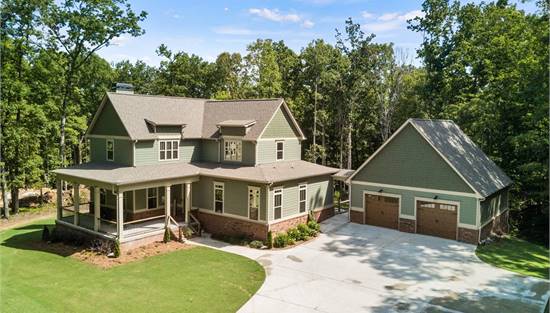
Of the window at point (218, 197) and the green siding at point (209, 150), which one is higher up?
the green siding at point (209, 150)

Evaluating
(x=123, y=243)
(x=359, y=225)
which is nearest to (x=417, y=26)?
(x=359, y=225)

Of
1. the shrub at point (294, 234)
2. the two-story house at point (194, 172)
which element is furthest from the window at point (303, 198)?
the shrub at point (294, 234)

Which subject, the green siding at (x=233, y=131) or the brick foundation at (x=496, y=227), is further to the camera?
the green siding at (x=233, y=131)

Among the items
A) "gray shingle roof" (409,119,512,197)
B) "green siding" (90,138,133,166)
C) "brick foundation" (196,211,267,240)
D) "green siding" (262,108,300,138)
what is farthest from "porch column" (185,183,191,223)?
"gray shingle roof" (409,119,512,197)

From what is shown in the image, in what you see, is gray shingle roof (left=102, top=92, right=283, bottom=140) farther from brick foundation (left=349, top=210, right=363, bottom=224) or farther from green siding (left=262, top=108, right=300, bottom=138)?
brick foundation (left=349, top=210, right=363, bottom=224)

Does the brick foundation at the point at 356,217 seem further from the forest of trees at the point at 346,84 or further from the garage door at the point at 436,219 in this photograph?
the forest of trees at the point at 346,84

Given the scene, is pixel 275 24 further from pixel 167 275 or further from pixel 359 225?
→ pixel 167 275

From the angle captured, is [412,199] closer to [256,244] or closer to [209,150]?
[256,244]
